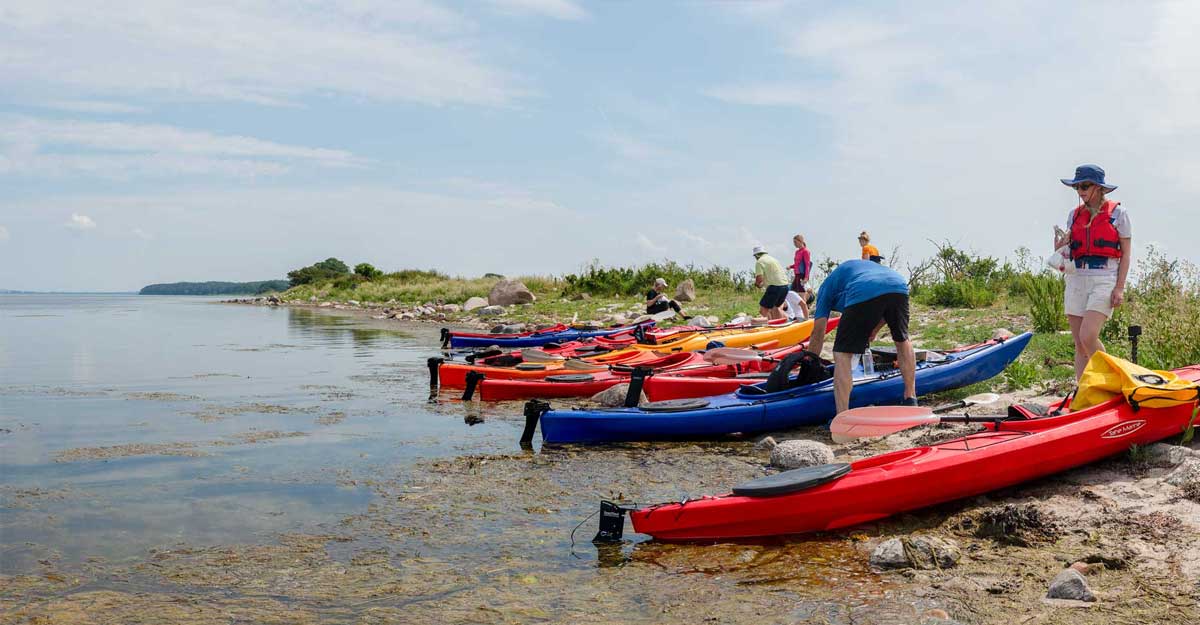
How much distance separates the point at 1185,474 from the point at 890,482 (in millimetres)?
1507

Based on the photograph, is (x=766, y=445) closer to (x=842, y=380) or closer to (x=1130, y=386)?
(x=842, y=380)

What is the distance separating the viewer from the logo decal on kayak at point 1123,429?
489 cm

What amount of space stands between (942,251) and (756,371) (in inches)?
470

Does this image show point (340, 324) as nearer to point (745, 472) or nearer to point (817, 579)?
point (745, 472)

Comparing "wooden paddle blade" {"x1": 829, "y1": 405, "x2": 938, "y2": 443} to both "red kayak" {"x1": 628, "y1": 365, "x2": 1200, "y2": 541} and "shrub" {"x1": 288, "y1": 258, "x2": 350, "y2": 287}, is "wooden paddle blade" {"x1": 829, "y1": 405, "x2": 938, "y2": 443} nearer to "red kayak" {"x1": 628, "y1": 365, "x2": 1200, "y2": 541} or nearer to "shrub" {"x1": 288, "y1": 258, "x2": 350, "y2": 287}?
"red kayak" {"x1": 628, "y1": 365, "x2": 1200, "y2": 541}

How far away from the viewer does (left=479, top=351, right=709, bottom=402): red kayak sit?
9617 millimetres

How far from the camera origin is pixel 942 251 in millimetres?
→ 19328

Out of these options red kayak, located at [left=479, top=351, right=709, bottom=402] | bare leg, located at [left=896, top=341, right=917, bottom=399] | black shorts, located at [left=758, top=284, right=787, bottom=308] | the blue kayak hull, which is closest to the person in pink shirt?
black shorts, located at [left=758, top=284, right=787, bottom=308]

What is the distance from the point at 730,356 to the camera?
935 cm

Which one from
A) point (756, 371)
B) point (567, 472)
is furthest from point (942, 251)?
point (567, 472)

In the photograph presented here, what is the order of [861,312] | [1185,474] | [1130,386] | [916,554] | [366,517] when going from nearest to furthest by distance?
1. [916,554]
2. [1185,474]
3. [1130,386]
4. [366,517]
5. [861,312]

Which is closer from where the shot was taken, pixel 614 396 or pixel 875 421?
pixel 875 421

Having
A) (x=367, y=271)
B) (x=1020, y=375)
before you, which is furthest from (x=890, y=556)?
(x=367, y=271)

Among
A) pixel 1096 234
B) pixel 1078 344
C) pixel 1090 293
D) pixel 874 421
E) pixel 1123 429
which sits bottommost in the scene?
pixel 874 421
